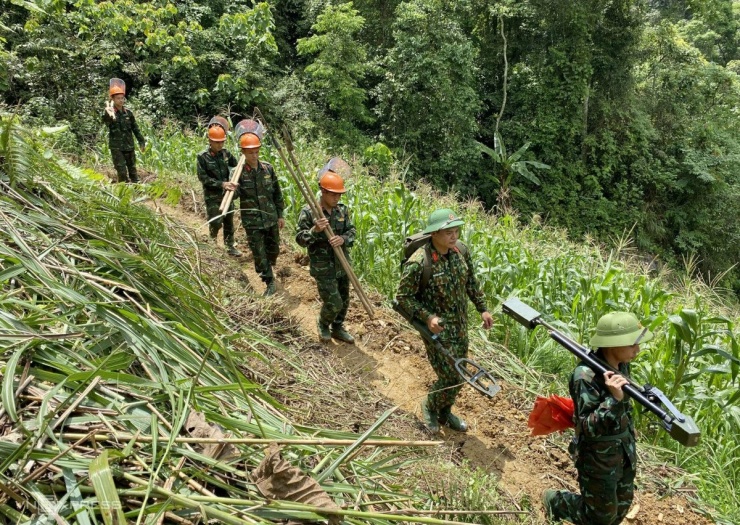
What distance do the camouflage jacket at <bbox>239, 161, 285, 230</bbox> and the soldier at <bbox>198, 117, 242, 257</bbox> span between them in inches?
31.1

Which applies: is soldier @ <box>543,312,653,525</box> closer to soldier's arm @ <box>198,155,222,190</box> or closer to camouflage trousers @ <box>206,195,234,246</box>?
soldier's arm @ <box>198,155,222,190</box>

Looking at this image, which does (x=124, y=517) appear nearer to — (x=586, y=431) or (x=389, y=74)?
(x=586, y=431)

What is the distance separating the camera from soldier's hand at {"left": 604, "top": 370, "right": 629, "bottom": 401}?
2.56m

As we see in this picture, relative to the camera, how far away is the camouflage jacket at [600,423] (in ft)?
8.75

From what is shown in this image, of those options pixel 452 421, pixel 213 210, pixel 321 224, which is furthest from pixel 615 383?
pixel 213 210

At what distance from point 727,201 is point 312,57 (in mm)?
16629

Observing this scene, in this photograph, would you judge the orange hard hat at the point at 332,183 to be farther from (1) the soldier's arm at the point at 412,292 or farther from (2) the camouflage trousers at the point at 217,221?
(2) the camouflage trousers at the point at 217,221

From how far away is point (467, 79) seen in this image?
1658cm

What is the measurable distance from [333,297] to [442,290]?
1.59m

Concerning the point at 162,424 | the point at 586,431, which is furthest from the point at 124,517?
the point at 586,431

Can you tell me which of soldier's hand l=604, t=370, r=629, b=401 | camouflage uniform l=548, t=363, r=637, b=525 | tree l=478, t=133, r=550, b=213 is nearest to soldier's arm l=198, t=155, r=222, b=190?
camouflage uniform l=548, t=363, r=637, b=525

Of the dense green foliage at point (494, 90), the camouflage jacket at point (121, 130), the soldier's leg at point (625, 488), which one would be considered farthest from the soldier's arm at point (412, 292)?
the dense green foliage at point (494, 90)

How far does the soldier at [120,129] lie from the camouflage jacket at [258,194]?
3464 millimetres

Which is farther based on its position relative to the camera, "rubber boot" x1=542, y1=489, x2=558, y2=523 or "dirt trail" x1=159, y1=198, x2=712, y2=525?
"dirt trail" x1=159, y1=198, x2=712, y2=525
